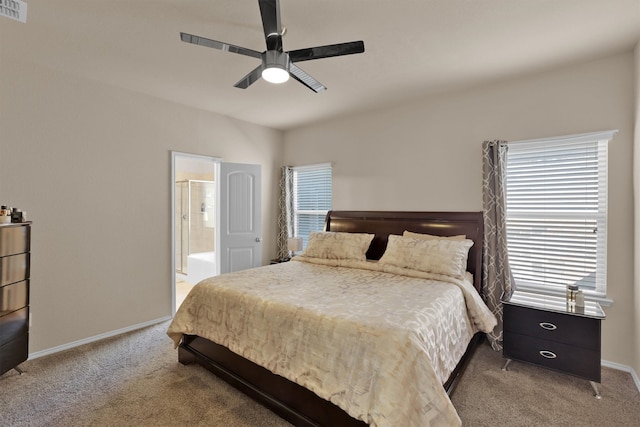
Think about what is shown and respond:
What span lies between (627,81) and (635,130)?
1.47ft

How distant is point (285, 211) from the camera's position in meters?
5.01

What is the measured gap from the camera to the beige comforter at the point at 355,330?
152 centimetres

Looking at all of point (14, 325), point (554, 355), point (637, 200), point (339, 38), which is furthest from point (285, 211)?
point (637, 200)

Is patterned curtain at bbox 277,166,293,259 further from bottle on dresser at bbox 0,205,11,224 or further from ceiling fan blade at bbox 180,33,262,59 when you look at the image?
bottle on dresser at bbox 0,205,11,224

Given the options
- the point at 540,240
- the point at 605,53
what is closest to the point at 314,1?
the point at 605,53

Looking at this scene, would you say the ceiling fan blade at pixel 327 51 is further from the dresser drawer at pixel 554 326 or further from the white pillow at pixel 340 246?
the dresser drawer at pixel 554 326

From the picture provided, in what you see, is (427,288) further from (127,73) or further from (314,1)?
(127,73)

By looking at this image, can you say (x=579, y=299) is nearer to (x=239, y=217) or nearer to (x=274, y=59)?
(x=274, y=59)

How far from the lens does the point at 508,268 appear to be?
9.81 feet

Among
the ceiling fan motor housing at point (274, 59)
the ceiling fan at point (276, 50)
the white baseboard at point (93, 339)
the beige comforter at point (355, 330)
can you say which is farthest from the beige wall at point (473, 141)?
the white baseboard at point (93, 339)

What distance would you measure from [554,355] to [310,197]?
3.59 m

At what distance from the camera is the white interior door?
4.34 meters

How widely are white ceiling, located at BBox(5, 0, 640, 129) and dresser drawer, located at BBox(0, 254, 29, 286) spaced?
1.75 metres

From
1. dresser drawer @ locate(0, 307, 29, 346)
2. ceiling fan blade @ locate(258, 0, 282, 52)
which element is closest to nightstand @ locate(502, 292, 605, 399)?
ceiling fan blade @ locate(258, 0, 282, 52)
